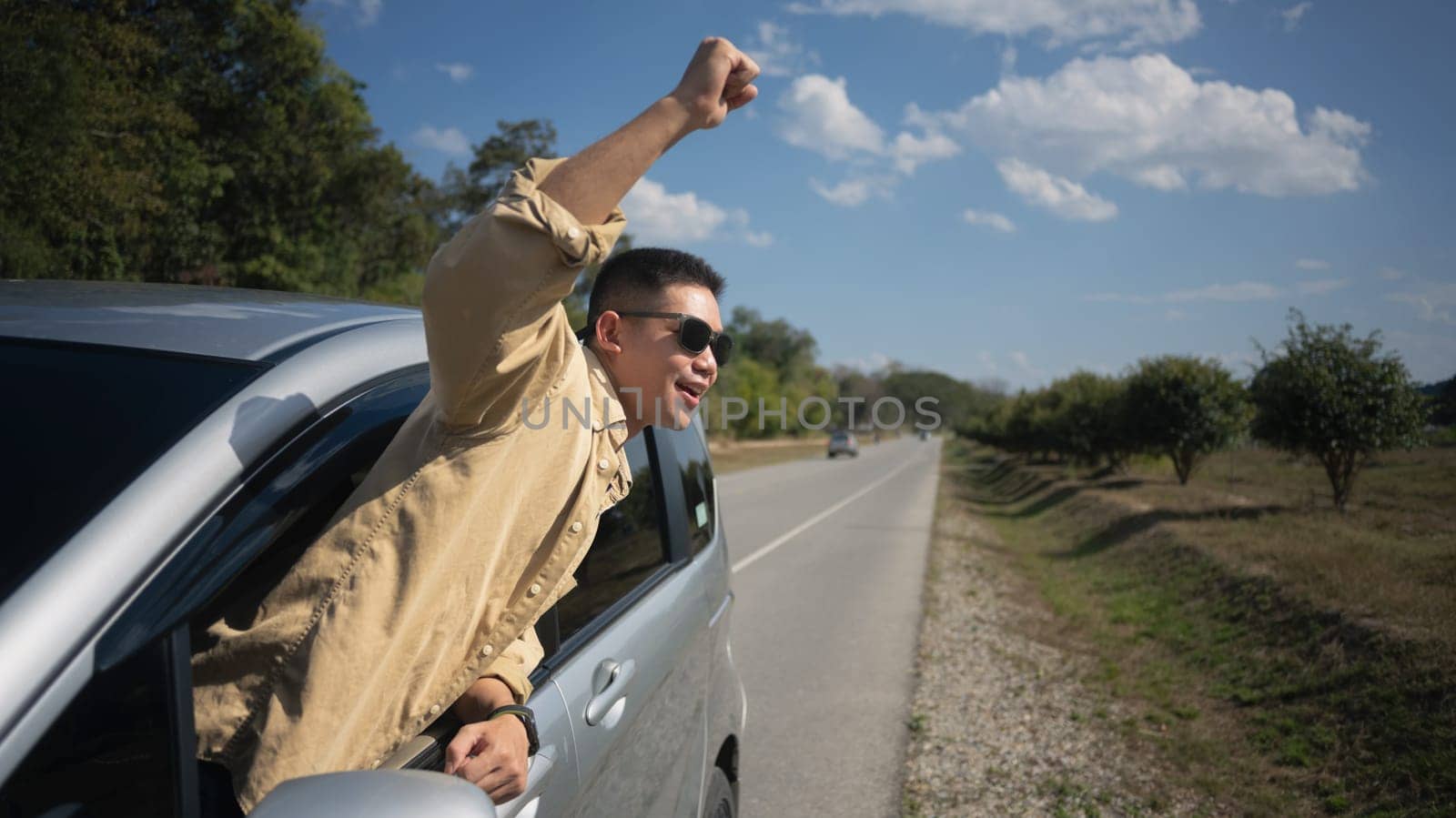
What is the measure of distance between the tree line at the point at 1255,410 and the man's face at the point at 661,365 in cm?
1563

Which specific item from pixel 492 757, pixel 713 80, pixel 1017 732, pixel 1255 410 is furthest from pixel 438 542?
pixel 1255 410

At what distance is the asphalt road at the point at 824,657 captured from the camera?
183 inches

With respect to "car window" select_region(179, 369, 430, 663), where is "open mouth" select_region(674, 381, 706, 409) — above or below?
above

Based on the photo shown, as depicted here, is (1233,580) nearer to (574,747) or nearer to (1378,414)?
(1378,414)

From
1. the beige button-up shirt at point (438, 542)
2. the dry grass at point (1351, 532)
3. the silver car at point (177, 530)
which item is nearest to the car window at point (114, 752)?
the silver car at point (177, 530)

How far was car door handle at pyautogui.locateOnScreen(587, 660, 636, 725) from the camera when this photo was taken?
6.41ft

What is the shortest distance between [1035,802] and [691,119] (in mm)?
4367

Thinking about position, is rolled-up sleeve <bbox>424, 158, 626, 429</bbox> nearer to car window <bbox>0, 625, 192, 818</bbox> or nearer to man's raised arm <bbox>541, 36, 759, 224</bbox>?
man's raised arm <bbox>541, 36, 759, 224</bbox>

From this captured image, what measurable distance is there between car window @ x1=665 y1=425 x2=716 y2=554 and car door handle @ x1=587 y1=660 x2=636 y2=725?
959mm

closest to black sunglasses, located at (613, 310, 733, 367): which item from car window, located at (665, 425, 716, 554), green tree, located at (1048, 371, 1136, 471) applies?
car window, located at (665, 425, 716, 554)

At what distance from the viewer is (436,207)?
40.2 m

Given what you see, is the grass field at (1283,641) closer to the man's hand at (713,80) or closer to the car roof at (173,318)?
the man's hand at (713,80)

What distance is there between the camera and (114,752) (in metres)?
1.05

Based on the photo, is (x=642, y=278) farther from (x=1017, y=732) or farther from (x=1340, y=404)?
(x=1340, y=404)
